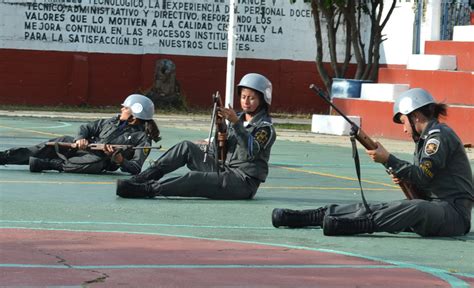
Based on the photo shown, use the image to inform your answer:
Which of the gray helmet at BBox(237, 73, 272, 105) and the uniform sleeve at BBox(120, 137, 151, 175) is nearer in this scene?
the gray helmet at BBox(237, 73, 272, 105)

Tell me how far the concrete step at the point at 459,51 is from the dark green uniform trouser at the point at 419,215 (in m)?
15.8

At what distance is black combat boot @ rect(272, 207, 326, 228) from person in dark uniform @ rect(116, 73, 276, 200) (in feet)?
5.41

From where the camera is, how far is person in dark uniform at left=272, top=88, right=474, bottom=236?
392 inches

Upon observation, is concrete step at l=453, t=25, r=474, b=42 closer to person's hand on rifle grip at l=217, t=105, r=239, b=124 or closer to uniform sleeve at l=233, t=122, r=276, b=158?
uniform sleeve at l=233, t=122, r=276, b=158

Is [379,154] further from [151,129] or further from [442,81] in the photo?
[442,81]

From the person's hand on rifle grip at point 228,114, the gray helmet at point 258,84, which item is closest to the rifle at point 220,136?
the person's hand on rifle grip at point 228,114

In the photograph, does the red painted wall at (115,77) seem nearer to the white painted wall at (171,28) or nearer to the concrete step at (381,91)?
the white painted wall at (171,28)

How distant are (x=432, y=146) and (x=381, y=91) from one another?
634 inches

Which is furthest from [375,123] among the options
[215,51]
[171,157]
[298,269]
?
[298,269]

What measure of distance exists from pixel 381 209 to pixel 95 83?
77.2 feet

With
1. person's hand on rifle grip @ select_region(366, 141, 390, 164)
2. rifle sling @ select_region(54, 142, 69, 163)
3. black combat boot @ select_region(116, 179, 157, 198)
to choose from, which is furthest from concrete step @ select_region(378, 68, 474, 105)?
person's hand on rifle grip @ select_region(366, 141, 390, 164)

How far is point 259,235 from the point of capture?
10008mm

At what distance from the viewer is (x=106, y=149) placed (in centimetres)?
1409

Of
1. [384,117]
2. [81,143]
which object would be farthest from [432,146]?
[384,117]
